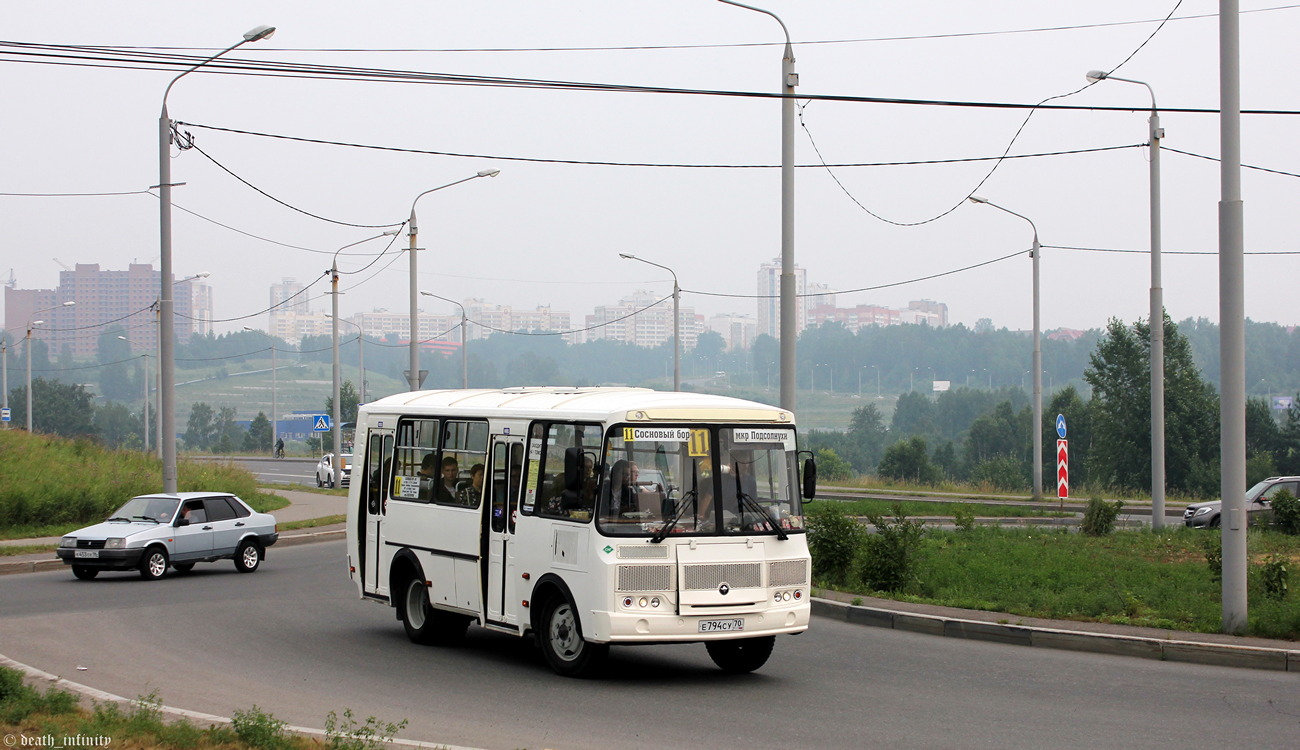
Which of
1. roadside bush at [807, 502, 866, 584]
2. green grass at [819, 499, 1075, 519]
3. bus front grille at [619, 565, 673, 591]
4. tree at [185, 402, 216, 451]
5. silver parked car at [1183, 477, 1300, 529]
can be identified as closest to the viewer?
bus front grille at [619, 565, 673, 591]

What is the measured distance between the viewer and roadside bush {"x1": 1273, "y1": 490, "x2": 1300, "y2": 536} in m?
25.5

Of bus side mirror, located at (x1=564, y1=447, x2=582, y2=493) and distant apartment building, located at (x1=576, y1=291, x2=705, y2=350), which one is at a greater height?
distant apartment building, located at (x1=576, y1=291, x2=705, y2=350)

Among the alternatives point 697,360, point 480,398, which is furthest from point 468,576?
point 697,360

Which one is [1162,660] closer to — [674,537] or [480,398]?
[674,537]

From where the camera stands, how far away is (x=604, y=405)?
11516 mm

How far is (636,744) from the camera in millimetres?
8586

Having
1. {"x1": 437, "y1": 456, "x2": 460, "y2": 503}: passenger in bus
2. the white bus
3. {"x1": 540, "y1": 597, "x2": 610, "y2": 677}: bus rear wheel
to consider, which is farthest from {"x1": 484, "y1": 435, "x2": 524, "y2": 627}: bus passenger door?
{"x1": 437, "y1": 456, "x2": 460, "y2": 503}: passenger in bus

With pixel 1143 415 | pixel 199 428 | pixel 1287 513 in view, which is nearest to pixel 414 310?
pixel 1287 513

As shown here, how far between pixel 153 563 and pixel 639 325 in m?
151

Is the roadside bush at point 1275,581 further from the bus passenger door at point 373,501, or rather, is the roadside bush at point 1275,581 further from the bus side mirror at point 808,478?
the bus passenger door at point 373,501

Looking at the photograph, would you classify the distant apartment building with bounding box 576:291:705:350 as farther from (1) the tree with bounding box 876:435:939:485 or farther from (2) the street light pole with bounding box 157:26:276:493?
(2) the street light pole with bounding box 157:26:276:493

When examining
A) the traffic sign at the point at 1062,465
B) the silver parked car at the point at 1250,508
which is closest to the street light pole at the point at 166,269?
the traffic sign at the point at 1062,465

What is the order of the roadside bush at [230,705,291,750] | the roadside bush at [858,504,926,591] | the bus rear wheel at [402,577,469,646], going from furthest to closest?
the roadside bush at [858,504,926,591] < the bus rear wheel at [402,577,469,646] < the roadside bush at [230,705,291,750]

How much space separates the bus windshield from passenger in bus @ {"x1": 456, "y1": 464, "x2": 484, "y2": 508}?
84.0 inches
